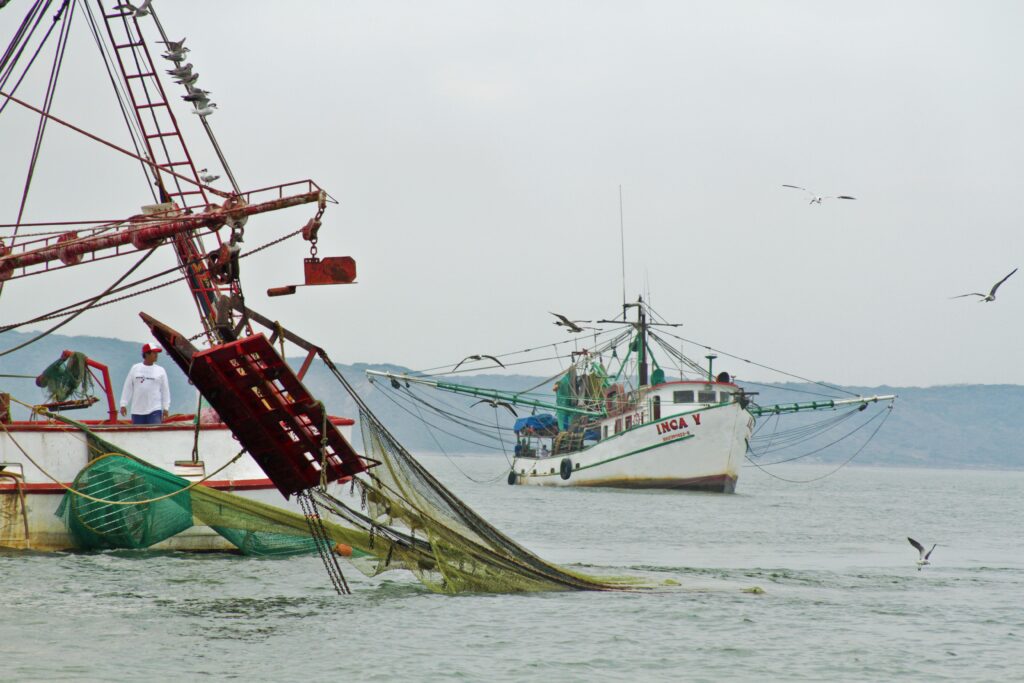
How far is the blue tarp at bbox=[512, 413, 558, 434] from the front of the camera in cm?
7206

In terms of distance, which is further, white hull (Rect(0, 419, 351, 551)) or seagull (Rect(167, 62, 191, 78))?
seagull (Rect(167, 62, 191, 78))

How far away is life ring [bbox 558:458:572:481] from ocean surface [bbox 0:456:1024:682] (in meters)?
39.3

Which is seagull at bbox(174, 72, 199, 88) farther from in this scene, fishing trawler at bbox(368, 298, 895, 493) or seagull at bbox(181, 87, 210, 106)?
fishing trawler at bbox(368, 298, 895, 493)

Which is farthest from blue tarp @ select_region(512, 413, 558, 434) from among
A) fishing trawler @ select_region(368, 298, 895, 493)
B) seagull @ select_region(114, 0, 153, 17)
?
seagull @ select_region(114, 0, 153, 17)

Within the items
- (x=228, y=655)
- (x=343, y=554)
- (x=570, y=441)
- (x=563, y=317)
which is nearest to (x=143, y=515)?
(x=343, y=554)

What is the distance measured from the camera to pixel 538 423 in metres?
73.0

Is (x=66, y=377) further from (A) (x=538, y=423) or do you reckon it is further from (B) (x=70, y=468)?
(A) (x=538, y=423)

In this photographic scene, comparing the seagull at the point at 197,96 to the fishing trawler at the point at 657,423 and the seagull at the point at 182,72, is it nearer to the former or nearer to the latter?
the seagull at the point at 182,72

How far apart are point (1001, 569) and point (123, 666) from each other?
16.9 m

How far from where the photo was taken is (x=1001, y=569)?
22922 millimetres

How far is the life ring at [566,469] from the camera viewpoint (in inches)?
2425

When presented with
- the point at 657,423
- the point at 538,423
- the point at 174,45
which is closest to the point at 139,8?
the point at 174,45

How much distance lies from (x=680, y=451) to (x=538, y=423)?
19.3m

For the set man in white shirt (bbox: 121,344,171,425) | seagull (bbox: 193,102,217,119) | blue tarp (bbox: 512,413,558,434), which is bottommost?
man in white shirt (bbox: 121,344,171,425)
